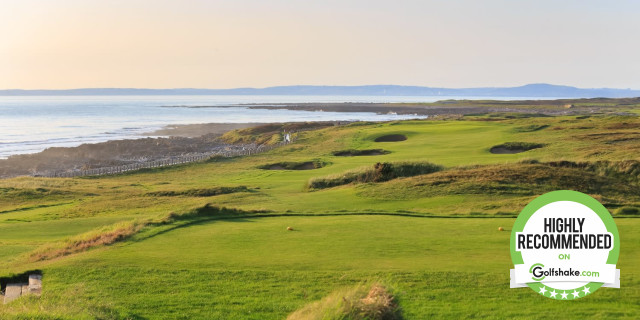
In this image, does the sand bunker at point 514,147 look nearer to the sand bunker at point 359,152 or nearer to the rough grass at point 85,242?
the sand bunker at point 359,152

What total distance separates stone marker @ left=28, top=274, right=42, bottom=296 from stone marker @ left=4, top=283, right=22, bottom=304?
23cm

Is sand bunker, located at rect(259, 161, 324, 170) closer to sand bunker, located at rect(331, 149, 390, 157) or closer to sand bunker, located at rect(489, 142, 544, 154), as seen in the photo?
sand bunker, located at rect(331, 149, 390, 157)

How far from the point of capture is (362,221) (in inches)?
893

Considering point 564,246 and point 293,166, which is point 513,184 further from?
point 293,166

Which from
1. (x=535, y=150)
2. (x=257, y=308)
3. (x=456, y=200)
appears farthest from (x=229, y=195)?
(x=535, y=150)

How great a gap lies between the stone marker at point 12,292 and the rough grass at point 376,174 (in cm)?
2476

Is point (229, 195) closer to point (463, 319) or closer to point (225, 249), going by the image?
point (225, 249)

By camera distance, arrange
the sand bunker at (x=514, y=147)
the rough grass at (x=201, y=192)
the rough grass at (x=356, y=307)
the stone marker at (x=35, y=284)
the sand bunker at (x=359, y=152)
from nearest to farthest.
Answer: the rough grass at (x=356, y=307) → the stone marker at (x=35, y=284) → the rough grass at (x=201, y=192) → the sand bunker at (x=514, y=147) → the sand bunker at (x=359, y=152)

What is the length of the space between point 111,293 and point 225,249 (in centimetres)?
422

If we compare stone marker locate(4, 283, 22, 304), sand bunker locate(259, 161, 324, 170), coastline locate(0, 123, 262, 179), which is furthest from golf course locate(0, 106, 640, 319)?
coastline locate(0, 123, 262, 179)

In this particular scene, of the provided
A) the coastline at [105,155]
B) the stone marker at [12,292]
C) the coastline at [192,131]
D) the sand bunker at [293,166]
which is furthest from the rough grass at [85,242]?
the coastline at [192,131]

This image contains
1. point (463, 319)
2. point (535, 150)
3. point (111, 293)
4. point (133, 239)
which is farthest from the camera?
point (535, 150)

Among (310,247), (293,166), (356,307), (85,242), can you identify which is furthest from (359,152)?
(356,307)

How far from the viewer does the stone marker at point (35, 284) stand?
47.4ft
